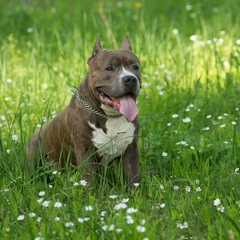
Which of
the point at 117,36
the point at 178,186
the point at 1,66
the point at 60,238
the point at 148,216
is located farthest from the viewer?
the point at 117,36

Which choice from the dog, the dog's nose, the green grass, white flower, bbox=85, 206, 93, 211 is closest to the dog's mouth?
the dog

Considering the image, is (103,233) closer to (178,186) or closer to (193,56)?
(178,186)

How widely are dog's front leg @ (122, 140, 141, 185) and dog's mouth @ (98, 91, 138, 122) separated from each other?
373 mm

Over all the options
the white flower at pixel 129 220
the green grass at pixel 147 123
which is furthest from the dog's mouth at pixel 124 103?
the white flower at pixel 129 220

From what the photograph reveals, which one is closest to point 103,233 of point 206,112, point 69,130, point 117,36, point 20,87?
point 69,130

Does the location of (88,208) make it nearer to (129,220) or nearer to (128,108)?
(129,220)

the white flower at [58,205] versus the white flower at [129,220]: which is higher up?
the white flower at [129,220]

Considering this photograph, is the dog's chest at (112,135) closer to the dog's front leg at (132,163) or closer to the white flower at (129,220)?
the dog's front leg at (132,163)

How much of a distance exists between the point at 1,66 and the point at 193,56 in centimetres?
213

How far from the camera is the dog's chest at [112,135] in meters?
4.61

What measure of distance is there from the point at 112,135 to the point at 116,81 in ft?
1.33

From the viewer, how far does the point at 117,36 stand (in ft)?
25.7

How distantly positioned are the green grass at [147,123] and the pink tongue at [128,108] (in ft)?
1.05

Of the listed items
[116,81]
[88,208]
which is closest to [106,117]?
[116,81]
